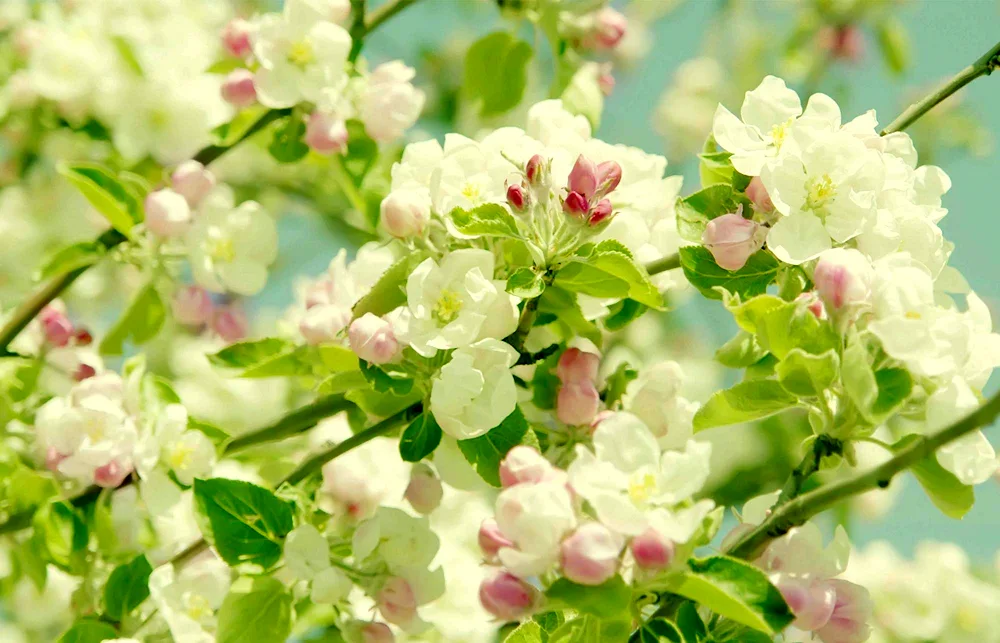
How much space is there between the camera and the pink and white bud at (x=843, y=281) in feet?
3.01

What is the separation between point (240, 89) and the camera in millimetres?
1464

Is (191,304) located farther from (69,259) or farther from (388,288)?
(388,288)

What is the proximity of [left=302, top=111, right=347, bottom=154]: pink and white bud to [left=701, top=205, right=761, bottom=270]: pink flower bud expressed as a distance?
0.53 metres

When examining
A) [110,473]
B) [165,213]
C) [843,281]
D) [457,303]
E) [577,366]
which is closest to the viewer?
[843,281]

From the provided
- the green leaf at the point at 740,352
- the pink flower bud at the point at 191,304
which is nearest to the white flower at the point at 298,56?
the pink flower bud at the point at 191,304

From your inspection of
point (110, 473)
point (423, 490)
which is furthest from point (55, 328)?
point (423, 490)

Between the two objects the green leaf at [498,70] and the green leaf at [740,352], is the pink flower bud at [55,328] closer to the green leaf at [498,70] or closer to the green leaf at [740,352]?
the green leaf at [498,70]

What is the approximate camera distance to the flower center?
3.34 feet

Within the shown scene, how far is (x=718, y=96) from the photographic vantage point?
3.71 metres

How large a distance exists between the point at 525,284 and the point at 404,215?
0.13 metres

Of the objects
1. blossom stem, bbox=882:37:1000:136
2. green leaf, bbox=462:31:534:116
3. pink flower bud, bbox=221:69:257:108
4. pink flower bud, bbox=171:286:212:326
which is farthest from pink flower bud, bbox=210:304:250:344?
blossom stem, bbox=882:37:1000:136

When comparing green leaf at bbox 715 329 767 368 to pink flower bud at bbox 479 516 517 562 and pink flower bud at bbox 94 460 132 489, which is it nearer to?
pink flower bud at bbox 479 516 517 562

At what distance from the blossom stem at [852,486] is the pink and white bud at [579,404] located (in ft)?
0.72

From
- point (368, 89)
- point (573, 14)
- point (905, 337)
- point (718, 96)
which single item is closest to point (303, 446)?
point (368, 89)
